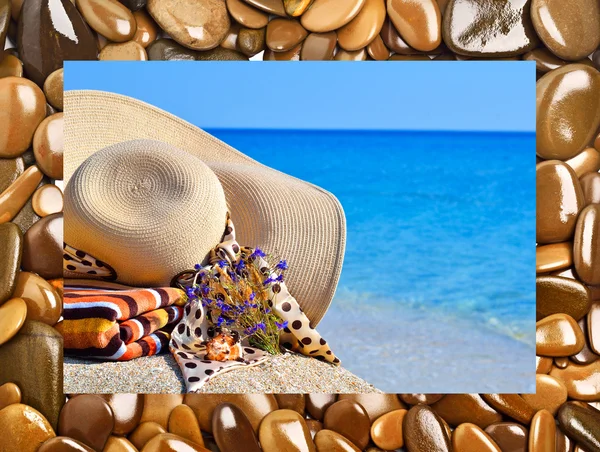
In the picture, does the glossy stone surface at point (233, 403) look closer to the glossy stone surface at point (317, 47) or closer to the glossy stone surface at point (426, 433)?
the glossy stone surface at point (426, 433)

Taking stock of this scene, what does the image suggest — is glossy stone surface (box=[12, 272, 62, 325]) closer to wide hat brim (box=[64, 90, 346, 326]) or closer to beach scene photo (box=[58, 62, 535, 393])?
beach scene photo (box=[58, 62, 535, 393])

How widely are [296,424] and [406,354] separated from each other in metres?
0.43

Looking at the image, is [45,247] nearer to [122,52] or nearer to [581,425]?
[122,52]

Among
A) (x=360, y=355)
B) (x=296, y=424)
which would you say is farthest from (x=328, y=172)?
(x=296, y=424)

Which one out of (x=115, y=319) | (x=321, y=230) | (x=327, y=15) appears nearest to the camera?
(x=115, y=319)

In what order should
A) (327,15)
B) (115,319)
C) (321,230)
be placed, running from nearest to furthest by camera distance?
(115,319) < (327,15) < (321,230)

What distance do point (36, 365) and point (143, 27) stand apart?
115 cm

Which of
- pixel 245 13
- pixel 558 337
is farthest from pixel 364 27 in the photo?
pixel 558 337

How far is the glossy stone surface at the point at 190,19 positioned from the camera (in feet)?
8.86

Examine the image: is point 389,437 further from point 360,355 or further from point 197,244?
point 197,244

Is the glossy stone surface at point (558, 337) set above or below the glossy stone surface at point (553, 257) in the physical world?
below

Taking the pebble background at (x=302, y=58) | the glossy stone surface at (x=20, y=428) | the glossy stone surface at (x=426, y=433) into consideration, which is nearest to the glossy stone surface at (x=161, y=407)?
the pebble background at (x=302, y=58)

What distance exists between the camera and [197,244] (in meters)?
2.73

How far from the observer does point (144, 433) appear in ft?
8.87
